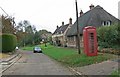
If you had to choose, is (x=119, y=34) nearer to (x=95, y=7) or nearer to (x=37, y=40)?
(x=95, y=7)

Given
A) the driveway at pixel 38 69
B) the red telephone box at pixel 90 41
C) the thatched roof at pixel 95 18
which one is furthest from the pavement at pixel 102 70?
the thatched roof at pixel 95 18

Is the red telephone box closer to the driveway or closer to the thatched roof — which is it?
the driveway

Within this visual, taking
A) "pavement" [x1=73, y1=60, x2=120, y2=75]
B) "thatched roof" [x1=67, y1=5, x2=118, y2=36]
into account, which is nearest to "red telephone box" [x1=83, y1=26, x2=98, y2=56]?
"pavement" [x1=73, y1=60, x2=120, y2=75]

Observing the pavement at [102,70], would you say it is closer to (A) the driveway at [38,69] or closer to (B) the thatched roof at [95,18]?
(A) the driveway at [38,69]

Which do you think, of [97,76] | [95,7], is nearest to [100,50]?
[97,76]

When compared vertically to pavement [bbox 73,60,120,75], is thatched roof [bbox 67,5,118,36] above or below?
above

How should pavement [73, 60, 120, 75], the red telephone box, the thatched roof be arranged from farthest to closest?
the thatched roof, the red telephone box, pavement [73, 60, 120, 75]

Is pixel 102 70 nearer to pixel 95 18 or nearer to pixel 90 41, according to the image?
pixel 90 41

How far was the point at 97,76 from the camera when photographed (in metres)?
14.5

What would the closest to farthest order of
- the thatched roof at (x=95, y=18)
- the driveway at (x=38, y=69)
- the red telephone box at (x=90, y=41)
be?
the driveway at (x=38, y=69), the red telephone box at (x=90, y=41), the thatched roof at (x=95, y=18)

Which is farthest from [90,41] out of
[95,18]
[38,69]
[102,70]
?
[95,18]

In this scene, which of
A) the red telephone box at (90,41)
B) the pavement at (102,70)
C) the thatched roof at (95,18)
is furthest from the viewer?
the thatched roof at (95,18)

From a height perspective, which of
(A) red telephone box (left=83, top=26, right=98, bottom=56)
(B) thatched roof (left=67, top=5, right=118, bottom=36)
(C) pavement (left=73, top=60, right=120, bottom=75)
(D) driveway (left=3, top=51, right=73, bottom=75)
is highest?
(B) thatched roof (left=67, top=5, right=118, bottom=36)

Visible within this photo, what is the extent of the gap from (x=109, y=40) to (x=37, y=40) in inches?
4204
